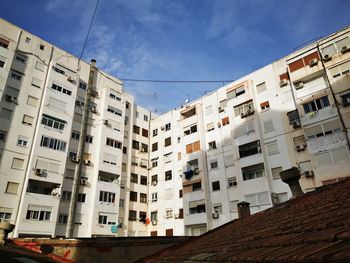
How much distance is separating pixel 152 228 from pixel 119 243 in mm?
25710

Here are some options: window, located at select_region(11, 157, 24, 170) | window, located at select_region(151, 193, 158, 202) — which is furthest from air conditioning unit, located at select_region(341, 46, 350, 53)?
window, located at select_region(11, 157, 24, 170)

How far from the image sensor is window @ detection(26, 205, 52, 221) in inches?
1156

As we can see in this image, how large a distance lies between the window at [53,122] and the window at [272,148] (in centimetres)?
2548

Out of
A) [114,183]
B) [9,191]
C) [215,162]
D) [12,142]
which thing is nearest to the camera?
[9,191]

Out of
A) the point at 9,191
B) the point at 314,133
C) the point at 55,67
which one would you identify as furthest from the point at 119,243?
the point at 55,67

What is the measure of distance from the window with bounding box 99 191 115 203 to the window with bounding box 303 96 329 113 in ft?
85.6

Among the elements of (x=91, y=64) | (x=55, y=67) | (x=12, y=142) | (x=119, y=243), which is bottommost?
(x=119, y=243)

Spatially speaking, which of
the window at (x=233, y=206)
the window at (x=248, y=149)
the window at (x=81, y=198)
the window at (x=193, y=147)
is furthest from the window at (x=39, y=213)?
the window at (x=248, y=149)

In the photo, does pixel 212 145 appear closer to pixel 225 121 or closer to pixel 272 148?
pixel 225 121

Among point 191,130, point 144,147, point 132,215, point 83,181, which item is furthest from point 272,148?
point 83,181

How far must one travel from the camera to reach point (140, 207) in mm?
41531

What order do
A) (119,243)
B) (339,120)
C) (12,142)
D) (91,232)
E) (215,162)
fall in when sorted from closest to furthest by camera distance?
(119,243) < (339,120) < (12,142) < (91,232) < (215,162)

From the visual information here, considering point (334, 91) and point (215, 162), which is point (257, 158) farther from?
point (334, 91)

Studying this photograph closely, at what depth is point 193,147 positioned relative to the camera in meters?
39.3
